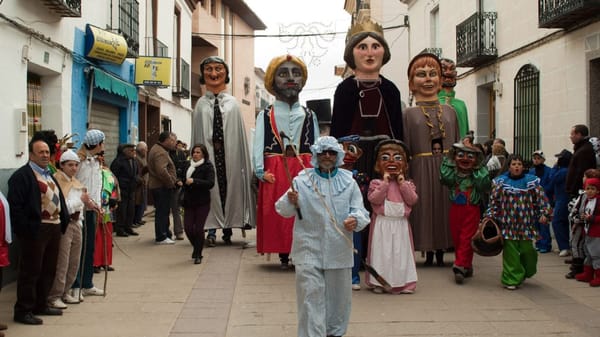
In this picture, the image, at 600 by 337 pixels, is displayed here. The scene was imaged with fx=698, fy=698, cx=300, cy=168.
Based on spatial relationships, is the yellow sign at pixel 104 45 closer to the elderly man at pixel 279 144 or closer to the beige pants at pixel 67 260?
the elderly man at pixel 279 144

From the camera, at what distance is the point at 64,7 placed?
9523 millimetres

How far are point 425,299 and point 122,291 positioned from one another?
2.96 metres

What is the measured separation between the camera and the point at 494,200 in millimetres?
7219

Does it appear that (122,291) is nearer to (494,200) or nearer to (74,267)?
(74,267)

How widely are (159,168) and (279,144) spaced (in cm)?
280

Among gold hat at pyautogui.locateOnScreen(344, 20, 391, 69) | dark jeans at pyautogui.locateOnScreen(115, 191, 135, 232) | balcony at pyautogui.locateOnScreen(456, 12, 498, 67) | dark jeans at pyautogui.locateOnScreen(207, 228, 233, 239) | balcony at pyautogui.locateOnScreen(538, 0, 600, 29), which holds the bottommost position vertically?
dark jeans at pyautogui.locateOnScreen(207, 228, 233, 239)

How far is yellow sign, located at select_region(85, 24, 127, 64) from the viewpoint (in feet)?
38.0

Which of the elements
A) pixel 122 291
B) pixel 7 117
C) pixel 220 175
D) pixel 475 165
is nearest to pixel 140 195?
pixel 220 175

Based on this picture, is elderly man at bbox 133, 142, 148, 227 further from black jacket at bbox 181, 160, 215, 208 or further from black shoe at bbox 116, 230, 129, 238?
black jacket at bbox 181, 160, 215, 208

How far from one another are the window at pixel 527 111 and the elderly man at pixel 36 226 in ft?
31.0

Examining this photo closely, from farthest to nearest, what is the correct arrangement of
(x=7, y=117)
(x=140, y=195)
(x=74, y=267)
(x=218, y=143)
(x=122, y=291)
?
(x=140, y=195), (x=218, y=143), (x=7, y=117), (x=122, y=291), (x=74, y=267)

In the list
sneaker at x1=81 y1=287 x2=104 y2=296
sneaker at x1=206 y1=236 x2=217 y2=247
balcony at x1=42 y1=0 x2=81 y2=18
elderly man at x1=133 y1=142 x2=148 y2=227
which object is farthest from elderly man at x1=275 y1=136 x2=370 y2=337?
elderly man at x1=133 y1=142 x2=148 y2=227

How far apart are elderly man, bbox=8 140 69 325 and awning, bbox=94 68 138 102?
21.6 ft

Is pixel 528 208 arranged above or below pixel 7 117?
below
